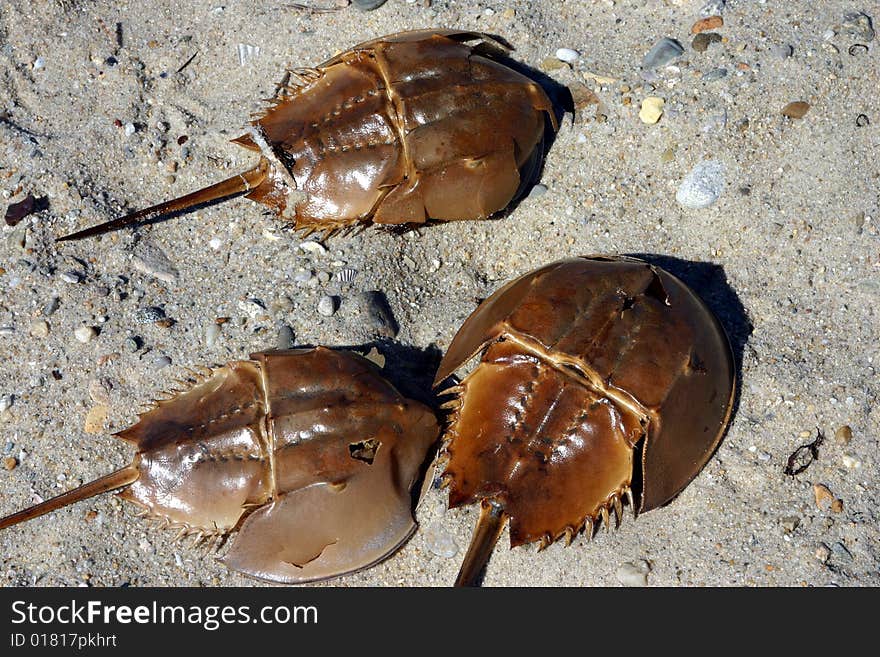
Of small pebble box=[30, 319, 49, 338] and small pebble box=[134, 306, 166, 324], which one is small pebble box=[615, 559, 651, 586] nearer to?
small pebble box=[134, 306, 166, 324]

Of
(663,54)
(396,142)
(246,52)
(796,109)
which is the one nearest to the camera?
(396,142)

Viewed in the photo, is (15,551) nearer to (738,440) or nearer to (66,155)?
(66,155)

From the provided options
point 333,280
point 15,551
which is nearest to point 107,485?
point 15,551

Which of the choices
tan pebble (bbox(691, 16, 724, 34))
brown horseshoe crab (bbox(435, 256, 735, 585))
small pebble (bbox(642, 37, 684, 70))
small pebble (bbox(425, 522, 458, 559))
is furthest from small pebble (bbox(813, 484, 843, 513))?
tan pebble (bbox(691, 16, 724, 34))

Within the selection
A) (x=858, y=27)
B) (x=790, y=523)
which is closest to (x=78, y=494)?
(x=790, y=523)

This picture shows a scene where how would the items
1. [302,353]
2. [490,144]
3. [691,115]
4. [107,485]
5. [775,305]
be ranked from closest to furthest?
[107,485]
[302,353]
[490,144]
[775,305]
[691,115]

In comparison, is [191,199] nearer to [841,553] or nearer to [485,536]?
[485,536]
